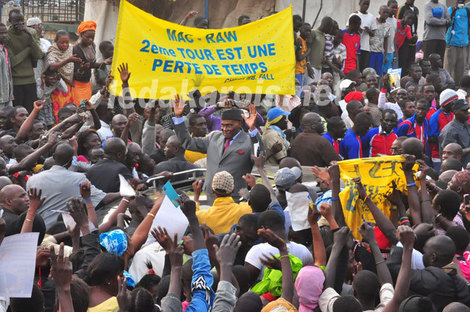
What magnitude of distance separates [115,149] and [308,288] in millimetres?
3813

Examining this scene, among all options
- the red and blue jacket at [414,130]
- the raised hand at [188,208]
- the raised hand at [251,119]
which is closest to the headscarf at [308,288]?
the raised hand at [188,208]

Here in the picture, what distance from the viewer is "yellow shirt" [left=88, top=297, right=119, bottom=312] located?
5742 millimetres

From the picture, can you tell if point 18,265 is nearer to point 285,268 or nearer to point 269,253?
point 285,268

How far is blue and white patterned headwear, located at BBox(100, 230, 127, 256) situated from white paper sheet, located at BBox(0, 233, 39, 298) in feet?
3.76

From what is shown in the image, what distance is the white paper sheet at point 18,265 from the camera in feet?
18.0

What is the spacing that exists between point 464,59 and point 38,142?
36.6 ft

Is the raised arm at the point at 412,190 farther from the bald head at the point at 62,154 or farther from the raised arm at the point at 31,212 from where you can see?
the raised arm at the point at 31,212

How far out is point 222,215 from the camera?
8375 mm

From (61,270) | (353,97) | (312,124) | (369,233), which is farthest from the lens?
(353,97)

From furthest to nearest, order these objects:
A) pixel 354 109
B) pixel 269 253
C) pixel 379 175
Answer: pixel 354 109 < pixel 379 175 < pixel 269 253

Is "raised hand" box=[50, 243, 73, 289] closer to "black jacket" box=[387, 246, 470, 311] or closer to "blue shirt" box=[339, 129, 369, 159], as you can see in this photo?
"black jacket" box=[387, 246, 470, 311]

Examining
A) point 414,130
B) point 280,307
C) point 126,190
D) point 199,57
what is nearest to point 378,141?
point 414,130

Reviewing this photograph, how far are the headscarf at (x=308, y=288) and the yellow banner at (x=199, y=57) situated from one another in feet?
19.4

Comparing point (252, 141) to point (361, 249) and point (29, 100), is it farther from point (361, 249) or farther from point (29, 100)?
point (29, 100)
